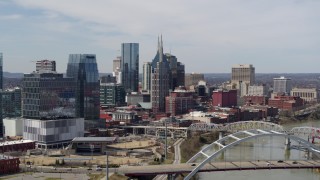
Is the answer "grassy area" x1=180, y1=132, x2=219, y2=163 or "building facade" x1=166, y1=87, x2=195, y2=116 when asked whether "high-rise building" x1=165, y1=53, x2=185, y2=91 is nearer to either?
"building facade" x1=166, y1=87, x2=195, y2=116

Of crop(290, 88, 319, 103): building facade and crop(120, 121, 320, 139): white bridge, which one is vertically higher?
crop(290, 88, 319, 103): building facade

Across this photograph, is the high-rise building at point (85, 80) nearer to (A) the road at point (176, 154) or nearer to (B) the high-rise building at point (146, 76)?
(A) the road at point (176, 154)

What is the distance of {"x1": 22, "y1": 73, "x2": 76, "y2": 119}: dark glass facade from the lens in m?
48.3

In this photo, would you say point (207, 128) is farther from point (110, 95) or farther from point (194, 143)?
point (110, 95)

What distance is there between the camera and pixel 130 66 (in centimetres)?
11600

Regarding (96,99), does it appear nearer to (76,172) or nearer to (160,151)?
(160,151)

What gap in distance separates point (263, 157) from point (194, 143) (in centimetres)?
1093

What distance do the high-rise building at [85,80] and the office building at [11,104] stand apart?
7.64 m

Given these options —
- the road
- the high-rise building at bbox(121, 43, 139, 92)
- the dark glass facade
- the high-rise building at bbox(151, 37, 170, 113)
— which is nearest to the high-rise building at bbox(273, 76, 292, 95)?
the high-rise building at bbox(121, 43, 139, 92)

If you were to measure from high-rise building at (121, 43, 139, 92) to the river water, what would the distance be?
57.8 meters

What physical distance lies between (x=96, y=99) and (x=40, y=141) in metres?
11.7

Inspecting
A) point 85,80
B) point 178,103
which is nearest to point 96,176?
point 85,80

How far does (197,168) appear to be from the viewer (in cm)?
2862

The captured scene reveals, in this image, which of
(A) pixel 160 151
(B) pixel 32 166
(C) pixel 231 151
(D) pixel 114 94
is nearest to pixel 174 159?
(A) pixel 160 151
